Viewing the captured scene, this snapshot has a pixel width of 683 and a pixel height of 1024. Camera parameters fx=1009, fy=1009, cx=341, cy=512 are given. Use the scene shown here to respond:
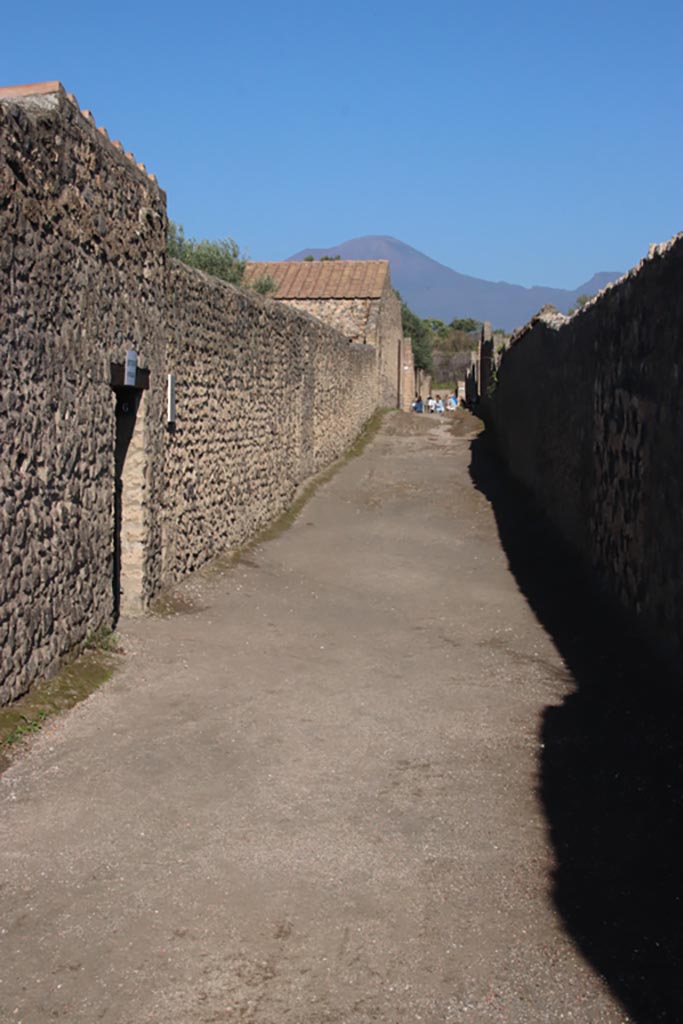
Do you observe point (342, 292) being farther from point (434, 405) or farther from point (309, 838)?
point (309, 838)

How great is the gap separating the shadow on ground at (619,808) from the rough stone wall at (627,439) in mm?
389

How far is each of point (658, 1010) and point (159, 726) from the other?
3.57 meters

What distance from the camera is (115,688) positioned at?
6816 mm

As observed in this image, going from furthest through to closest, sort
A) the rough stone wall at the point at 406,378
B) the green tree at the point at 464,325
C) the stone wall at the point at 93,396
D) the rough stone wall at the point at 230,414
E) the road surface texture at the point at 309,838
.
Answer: the green tree at the point at 464,325, the rough stone wall at the point at 406,378, the rough stone wall at the point at 230,414, the stone wall at the point at 93,396, the road surface texture at the point at 309,838

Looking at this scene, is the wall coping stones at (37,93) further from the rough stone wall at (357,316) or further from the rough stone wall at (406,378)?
the rough stone wall at (406,378)

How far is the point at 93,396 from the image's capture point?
288 inches

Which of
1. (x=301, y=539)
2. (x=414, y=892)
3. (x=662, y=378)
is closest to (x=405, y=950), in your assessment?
(x=414, y=892)

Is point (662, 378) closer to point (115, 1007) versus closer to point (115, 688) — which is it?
point (115, 688)

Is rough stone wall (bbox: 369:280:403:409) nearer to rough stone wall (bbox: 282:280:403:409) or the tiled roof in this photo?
rough stone wall (bbox: 282:280:403:409)

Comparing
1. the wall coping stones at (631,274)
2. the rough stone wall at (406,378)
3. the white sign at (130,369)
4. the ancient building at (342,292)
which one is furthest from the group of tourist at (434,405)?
the white sign at (130,369)

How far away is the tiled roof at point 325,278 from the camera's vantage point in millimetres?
31188

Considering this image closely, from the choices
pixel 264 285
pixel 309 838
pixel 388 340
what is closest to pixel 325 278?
pixel 264 285

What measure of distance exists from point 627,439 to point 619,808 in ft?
14.0

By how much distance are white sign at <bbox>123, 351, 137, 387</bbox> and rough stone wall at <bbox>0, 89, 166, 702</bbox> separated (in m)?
0.09
